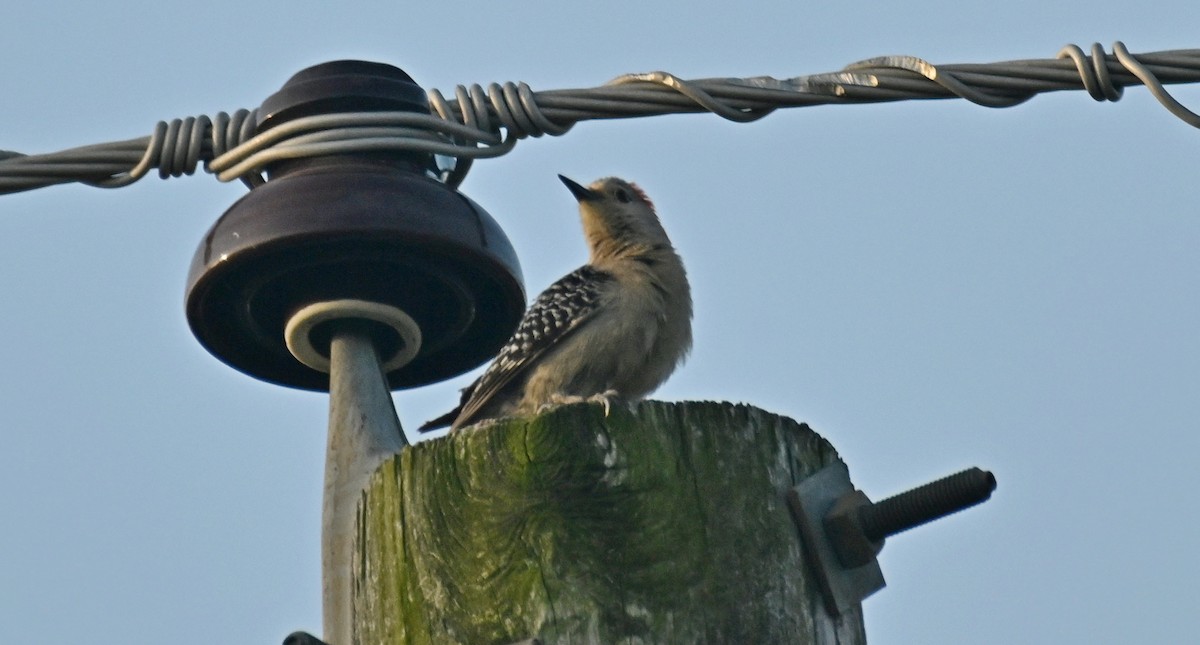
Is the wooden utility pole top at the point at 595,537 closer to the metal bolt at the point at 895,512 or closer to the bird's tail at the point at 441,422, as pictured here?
the metal bolt at the point at 895,512

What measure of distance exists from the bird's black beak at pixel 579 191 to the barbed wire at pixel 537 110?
426 cm

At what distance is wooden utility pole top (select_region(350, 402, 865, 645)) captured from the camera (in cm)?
376

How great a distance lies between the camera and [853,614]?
159 inches

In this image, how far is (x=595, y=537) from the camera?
3.85 m

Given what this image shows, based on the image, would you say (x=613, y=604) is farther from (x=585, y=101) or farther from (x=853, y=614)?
(x=585, y=101)

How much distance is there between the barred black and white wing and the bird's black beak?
1139mm

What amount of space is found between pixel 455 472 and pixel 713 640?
70 centimetres

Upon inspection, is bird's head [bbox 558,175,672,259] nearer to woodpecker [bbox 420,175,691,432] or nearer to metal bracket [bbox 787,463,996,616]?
woodpecker [bbox 420,175,691,432]

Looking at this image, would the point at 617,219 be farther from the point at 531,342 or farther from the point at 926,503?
the point at 926,503

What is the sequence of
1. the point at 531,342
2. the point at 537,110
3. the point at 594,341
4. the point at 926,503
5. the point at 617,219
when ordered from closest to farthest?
1. the point at 926,503
2. the point at 537,110
3. the point at 594,341
4. the point at 531,342
5. the point at 617,219

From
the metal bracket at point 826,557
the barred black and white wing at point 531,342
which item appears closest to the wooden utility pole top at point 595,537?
the metal bracket at point 826,557

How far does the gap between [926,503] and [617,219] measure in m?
5.64

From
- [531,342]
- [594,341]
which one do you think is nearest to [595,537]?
[594,341]

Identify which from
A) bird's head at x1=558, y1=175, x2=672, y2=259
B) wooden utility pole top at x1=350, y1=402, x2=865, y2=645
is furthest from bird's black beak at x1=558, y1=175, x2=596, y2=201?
wooden utility pole top at x1=350, y1=402, x2=865, y2=645
